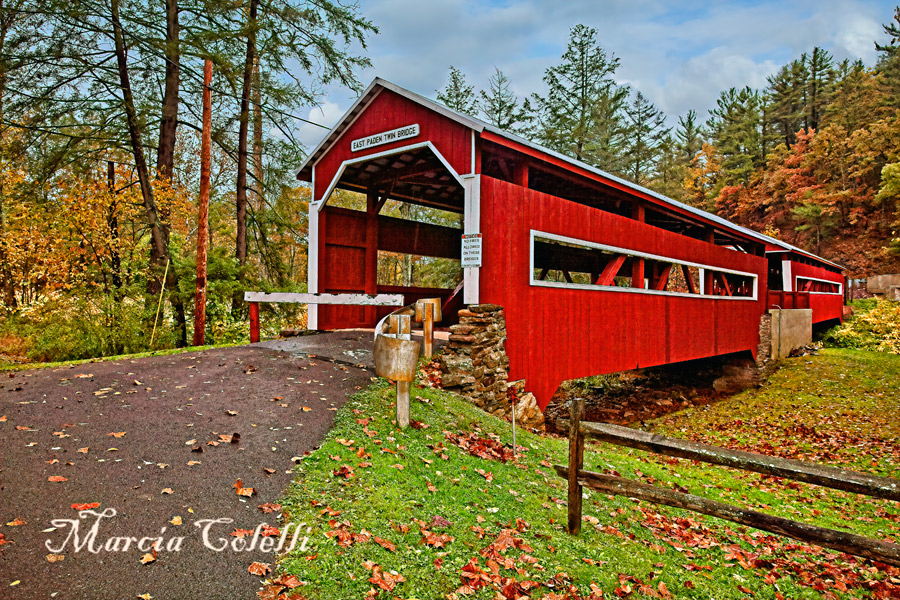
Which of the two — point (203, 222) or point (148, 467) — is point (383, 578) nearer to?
point (148, 467)

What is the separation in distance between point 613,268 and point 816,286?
847 inches

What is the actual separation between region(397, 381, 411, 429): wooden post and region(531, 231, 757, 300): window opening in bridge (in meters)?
3.53

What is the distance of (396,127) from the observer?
8.21 m

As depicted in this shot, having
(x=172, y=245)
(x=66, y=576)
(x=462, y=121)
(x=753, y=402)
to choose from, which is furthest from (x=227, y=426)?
(x=753, y=402)

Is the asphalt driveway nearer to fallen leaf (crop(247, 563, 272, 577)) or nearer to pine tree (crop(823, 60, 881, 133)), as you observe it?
fallen leaf (crop(247, 563, 272, 577))

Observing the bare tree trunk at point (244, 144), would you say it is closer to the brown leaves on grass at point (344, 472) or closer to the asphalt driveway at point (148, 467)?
the asphalt driveway at point (148, 467)

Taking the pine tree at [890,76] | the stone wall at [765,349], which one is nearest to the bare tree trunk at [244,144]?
the stone wall at [765,349]

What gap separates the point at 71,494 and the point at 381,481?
7.27 ft

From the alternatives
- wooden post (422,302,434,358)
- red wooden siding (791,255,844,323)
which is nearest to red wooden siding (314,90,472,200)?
wooden post (422,302,434,358)

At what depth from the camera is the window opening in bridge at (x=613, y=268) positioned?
8953 mm

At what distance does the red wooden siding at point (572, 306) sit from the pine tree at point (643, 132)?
19.8 metres

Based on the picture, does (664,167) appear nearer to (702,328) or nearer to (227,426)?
(702,328)

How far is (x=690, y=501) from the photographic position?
3.62 m

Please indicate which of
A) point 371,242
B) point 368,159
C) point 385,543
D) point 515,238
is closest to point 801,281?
point 515,238
